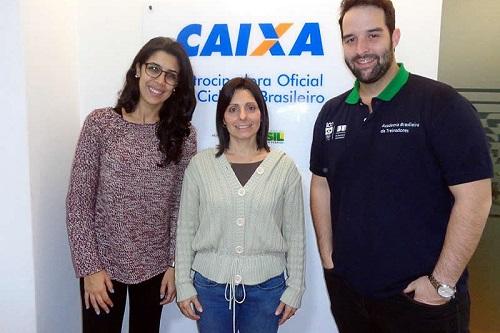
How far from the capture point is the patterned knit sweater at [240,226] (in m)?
1.56

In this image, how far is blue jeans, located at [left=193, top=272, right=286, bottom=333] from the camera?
1581 millimetres

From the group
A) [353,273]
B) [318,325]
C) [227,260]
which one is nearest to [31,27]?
[227,260]

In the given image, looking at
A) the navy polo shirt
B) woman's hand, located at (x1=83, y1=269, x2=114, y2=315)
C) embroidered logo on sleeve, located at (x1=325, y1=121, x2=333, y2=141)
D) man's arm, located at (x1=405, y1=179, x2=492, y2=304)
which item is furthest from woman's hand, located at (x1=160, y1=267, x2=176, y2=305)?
man's arm, located at (x1=405, y1=179, x2=492, y2=304)

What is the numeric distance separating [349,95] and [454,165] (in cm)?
50

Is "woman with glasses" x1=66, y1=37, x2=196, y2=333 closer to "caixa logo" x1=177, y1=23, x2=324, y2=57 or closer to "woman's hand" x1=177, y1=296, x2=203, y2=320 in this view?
"woman's hand" x1=177, y1=296, x2=203, y2=320

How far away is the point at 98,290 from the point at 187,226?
1.43 feet

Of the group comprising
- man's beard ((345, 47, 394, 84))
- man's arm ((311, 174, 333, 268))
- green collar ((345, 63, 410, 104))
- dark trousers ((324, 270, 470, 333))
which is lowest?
dark trousers ((324, 270, 470, 333))

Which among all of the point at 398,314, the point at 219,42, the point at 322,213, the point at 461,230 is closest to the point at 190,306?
the point at 322,213

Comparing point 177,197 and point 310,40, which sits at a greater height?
point 310,40

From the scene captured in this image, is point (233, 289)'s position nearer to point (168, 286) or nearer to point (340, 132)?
point (168, 286)

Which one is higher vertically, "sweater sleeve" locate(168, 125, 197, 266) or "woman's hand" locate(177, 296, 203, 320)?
"sweater sleeve" locate(168, 125, 197, 266)

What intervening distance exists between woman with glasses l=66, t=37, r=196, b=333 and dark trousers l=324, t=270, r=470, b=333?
751 millimetres

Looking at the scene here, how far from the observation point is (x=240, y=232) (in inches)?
61.4

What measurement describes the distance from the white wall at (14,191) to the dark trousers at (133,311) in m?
0.36
